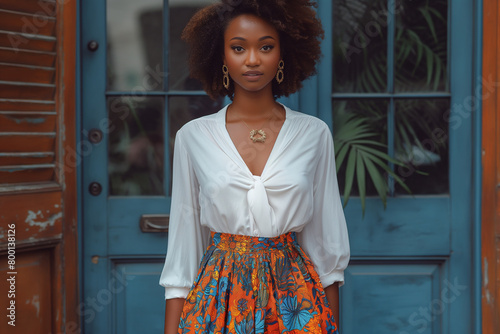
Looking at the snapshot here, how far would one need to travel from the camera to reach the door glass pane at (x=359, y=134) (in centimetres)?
244

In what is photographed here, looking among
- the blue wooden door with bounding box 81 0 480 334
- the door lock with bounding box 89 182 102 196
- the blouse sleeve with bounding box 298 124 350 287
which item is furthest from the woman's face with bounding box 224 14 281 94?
the door lock with bounding box 89 182 102 196

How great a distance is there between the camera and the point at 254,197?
1560 millimetres

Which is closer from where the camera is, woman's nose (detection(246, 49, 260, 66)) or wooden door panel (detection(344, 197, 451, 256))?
woman's nose (detection(246, 49, 260, 66))

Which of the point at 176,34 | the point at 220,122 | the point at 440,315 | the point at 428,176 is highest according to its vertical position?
the point at 176,34

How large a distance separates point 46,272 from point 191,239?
863mm

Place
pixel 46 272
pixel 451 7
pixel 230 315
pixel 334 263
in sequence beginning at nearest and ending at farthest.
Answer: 1. pixel 230 315
2. pixel 334 263
3. pixel 46 272
4. pixel 451 7

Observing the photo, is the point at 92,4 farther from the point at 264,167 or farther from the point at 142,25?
the point at 264,167

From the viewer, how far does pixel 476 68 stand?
2387 millimetres

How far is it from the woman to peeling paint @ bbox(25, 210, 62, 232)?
2.45 feet

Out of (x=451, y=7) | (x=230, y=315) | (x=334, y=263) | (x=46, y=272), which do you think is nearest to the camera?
(x=230, y=315)

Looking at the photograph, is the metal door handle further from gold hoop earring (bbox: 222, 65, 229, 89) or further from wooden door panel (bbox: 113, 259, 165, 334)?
Result: gold hoop earring (bbox: 222, 65, 229, 89)

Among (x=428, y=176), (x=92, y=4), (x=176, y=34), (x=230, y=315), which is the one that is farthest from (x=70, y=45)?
(x=428, y=176)

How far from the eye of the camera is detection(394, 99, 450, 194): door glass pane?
2467 mm

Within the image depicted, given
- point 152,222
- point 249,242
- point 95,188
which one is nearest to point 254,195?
point 249,242
